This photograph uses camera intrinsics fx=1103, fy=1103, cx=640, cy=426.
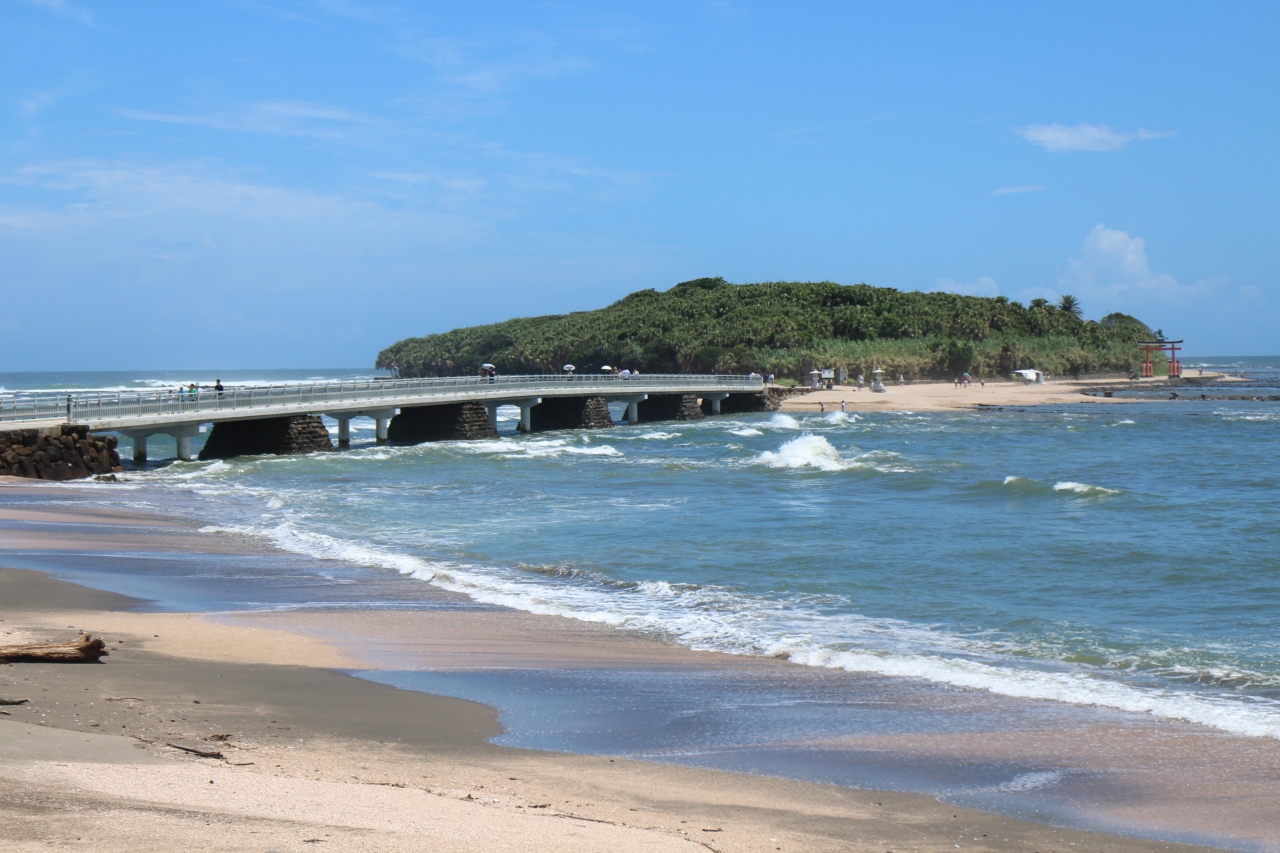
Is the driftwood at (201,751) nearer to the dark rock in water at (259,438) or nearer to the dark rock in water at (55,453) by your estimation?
the dark rock in water at (55,453)

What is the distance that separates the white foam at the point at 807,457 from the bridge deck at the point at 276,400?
18.2 meters

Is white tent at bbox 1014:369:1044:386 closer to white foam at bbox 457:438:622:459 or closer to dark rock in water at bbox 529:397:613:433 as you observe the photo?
dark rock in water at bbox 529:397:613:433

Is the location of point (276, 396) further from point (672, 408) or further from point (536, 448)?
point (672, 408)

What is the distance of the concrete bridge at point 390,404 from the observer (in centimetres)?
3578

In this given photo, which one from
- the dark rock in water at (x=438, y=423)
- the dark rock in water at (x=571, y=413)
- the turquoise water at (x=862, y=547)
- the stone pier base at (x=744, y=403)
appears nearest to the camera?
the turquoise water at (x=862, y=547)

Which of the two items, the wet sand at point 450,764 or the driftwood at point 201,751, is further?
the driftwood at point 201,751

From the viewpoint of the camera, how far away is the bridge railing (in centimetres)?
3459

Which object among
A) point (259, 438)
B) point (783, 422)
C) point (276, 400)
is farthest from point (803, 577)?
point (783, 422)

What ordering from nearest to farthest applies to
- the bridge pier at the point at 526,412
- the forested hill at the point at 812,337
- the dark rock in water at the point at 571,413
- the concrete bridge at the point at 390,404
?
the concrete bridge at the point at 390,404 < the bridge pier at the point at 526,412 < the dark rock in water at the point at 571,413 < the forested hill at the point at 812,337

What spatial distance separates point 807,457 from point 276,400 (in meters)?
20.9

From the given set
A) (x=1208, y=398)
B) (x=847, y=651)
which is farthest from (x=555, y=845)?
(x=1208, y=398)

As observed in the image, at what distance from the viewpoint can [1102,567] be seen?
1839 centimetres

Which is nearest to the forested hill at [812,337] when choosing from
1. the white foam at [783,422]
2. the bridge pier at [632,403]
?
the bridge pier at [632,403]

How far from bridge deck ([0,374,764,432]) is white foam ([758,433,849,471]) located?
18181 mm
